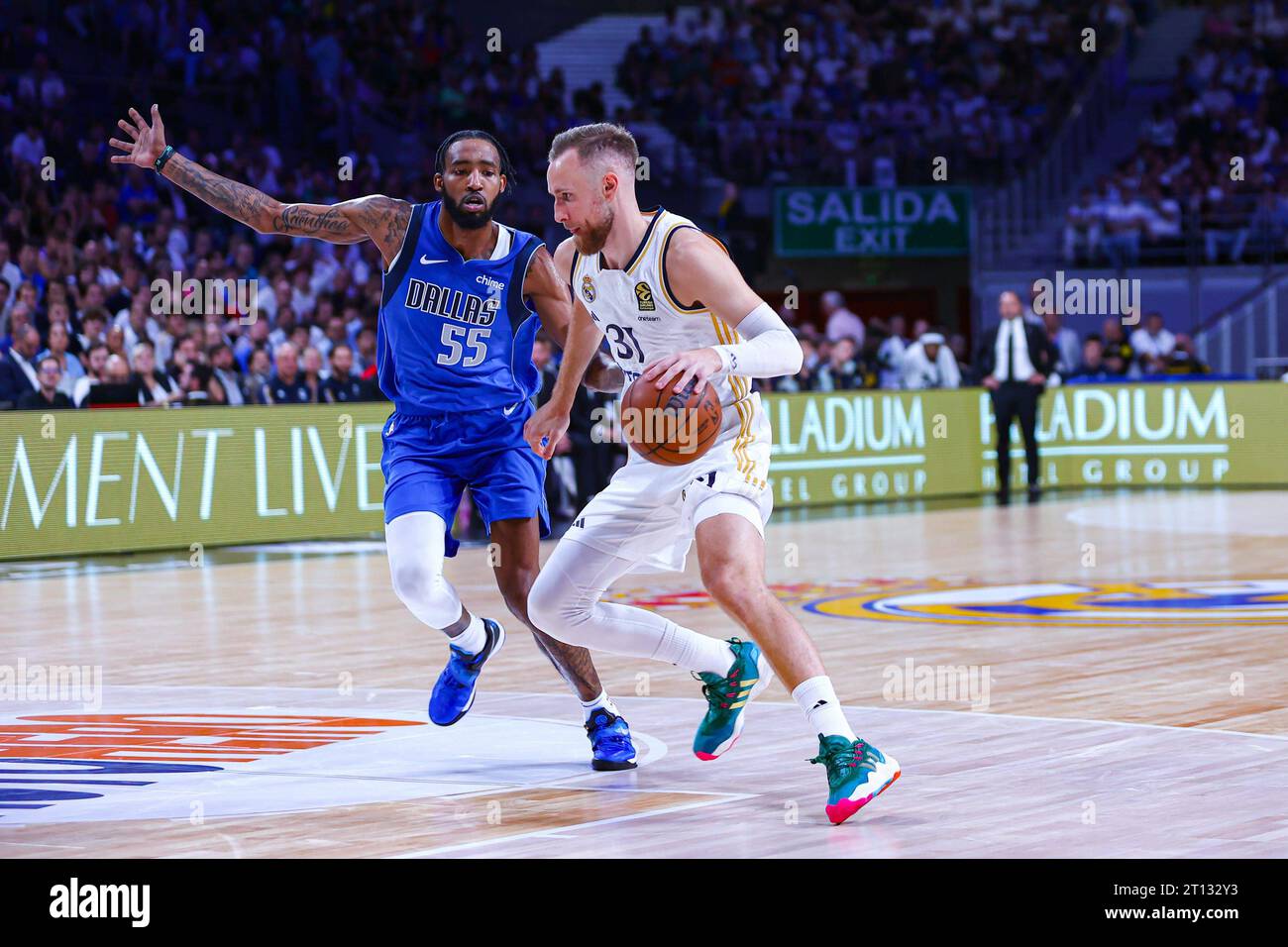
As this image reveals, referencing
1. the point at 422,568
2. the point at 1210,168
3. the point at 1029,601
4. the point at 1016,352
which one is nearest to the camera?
the point at 422,568

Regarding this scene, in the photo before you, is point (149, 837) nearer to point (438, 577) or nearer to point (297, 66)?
point (438, 577)

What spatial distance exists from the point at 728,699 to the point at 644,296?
1.32 meters

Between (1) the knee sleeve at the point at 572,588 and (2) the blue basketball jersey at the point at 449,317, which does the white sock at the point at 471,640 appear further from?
(2) the blue basketball jersey at the point at 449,317

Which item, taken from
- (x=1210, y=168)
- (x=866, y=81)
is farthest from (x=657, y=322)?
(x=866, y=81)

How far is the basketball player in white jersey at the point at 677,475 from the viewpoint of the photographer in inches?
220

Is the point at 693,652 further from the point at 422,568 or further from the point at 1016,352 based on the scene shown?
the point at 1016,352

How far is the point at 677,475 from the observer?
6008mm

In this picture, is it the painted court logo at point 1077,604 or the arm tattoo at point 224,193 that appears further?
the painted court logo at point 1077,604

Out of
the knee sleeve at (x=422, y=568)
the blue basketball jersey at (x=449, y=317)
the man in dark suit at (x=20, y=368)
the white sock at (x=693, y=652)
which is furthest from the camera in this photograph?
the man in dark suit at (x=20, y=368)

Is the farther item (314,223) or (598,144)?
(314,223)

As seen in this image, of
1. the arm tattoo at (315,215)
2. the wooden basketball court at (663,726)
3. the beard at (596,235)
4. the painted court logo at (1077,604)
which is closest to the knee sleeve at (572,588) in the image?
the wooden basketball court at (663,726)

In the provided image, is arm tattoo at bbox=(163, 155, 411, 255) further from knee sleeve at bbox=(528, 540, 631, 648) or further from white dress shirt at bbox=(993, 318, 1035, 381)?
white dress shirt at bbox=(993, 318, 1035, 381)
